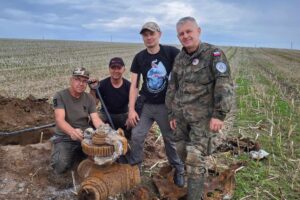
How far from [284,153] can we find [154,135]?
2.32 m

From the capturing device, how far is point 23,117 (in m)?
7.62

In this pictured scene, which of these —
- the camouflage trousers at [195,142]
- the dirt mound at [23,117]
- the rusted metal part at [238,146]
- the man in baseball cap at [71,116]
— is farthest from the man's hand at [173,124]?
the dirt mound at [23,117]

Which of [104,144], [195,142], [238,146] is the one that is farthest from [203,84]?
[238,146]

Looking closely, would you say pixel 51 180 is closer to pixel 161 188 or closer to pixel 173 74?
pixel 161 188

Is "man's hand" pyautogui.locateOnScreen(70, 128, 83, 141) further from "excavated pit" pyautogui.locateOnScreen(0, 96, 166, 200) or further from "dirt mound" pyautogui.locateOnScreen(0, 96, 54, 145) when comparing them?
"dirt mound" pyautogui.locateOnScreen(0, 96, 54, 145)

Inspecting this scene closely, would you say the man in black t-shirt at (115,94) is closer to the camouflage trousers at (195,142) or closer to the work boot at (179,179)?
the work boot at (179,179)

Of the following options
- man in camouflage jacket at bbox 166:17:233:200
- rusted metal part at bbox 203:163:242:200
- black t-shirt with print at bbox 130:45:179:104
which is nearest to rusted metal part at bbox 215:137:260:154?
rusted metal part at bbox 203:163:242:200

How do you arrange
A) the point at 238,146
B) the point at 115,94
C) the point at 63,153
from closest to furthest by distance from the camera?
1. the point at 63,153
2. the point at 115,94
3. the point at 238,146

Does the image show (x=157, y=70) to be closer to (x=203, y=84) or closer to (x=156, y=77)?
(x=156, y=77)

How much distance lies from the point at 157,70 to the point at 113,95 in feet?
4.38

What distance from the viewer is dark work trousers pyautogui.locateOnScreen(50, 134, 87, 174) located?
520cm

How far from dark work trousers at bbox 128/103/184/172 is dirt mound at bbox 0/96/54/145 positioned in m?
2.50

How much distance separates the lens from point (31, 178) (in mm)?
5176

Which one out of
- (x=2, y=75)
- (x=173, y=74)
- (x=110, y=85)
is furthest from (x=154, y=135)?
(x=2, y=75)
